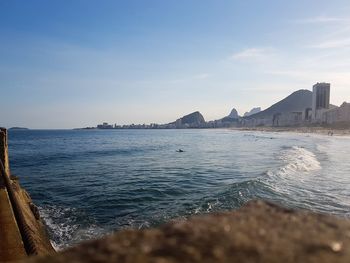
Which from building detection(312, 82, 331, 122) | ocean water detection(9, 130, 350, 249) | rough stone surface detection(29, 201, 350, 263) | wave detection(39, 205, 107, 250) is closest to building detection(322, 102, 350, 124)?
building detection(312, 82, 331, 122)

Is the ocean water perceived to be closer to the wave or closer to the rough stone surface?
the wave

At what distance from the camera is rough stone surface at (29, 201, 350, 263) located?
103 cm

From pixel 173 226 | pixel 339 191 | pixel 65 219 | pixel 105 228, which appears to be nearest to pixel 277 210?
pixel 173 226

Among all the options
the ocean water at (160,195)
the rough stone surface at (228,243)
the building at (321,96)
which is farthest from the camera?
the building at (321,96)

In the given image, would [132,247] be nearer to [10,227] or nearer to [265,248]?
[265,248]

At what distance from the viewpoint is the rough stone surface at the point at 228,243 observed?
1.03 m

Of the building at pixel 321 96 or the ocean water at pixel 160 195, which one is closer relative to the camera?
the ocean water at pixel 160 195

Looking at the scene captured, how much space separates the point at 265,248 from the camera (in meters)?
1.07

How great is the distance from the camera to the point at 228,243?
1.11m

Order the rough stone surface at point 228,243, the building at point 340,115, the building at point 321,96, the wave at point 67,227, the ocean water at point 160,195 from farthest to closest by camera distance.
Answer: the building at point 321,96
the building at point 340,115
the ocean water at point 160,195
the wave at point 67,227
the rough stone surface at point 228,243

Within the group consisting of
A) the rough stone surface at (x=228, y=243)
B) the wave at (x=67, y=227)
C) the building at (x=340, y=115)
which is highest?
the building at (x=340, y=115)

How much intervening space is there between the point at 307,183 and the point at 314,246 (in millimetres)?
20595

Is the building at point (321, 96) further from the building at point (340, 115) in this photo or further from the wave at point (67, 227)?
the wave at point (67, 227)

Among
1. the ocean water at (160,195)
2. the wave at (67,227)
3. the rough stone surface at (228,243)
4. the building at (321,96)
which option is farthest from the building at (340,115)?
the rough stone surface at (228,243)
